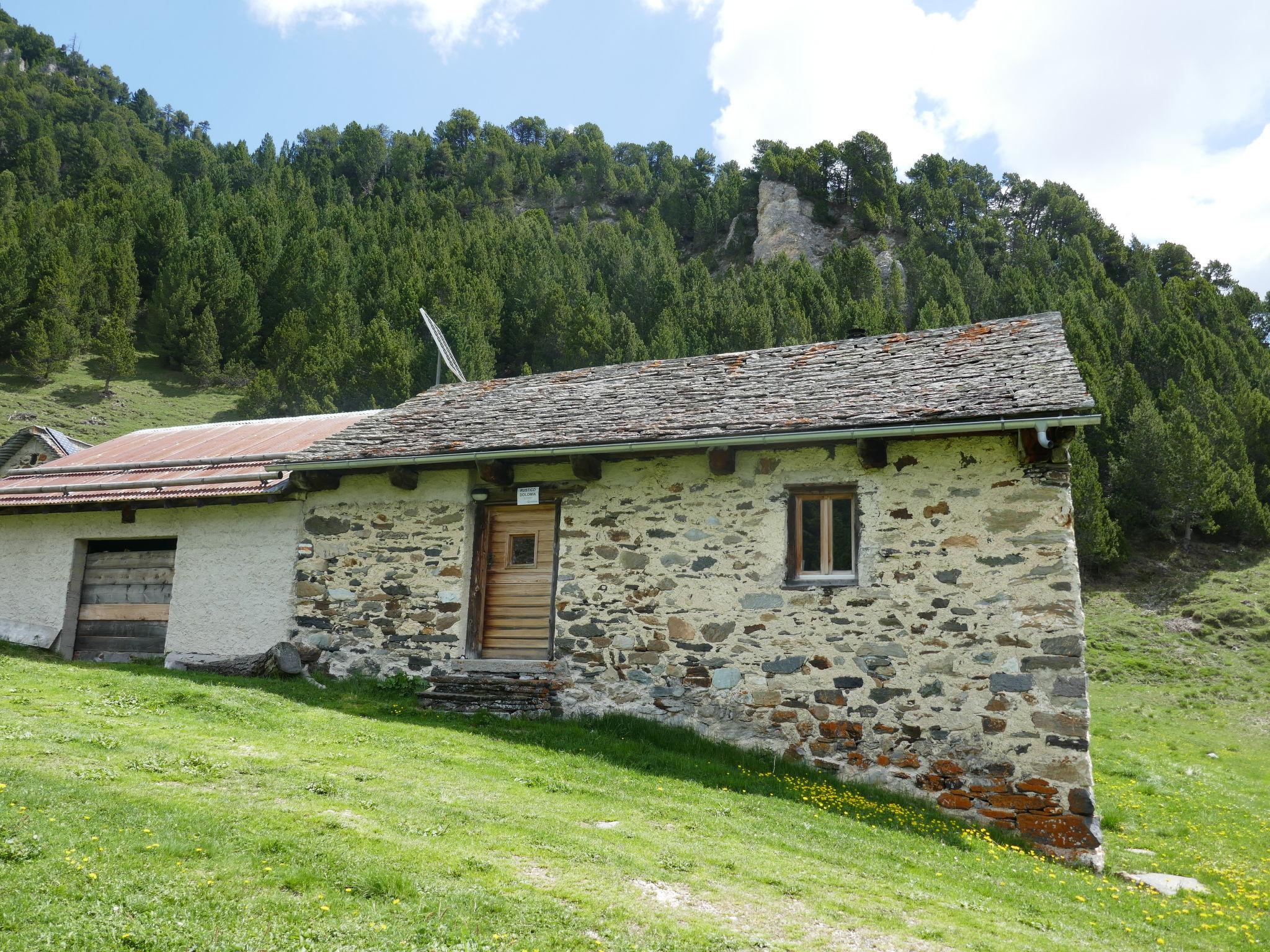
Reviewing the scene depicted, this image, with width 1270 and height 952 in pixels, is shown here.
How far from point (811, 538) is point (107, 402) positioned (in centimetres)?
3173

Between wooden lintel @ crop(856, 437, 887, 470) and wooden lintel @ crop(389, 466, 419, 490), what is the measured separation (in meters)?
5.10

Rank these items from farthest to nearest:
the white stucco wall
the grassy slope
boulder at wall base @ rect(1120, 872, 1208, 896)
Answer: the grassy slope → the white stucco wall → boulder at wall base @ rect(1120, 872, 1208, 896)

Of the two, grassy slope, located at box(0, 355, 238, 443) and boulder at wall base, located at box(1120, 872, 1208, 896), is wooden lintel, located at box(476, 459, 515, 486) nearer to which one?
boulder at wall base, located at box(1120, 872, 1208, 896)

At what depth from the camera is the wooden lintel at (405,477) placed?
10.5 metres

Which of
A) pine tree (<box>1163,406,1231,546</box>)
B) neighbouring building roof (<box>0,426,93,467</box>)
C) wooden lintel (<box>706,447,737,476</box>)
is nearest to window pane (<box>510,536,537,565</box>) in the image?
wooden lintel (<box>706,447,737,476</box>)

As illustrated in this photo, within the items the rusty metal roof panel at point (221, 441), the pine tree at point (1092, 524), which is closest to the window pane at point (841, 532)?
the rusty metal roof panel at point (221, 441)

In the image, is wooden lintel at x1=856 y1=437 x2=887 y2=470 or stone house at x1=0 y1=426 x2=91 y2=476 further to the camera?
stone house at x1=0 y1=426 x2=91 y2=476

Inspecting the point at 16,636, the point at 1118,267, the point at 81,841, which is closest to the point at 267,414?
the point at 16,636

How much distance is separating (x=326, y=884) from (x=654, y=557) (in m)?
5.59

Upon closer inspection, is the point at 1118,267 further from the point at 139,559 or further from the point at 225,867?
the point at 225,867

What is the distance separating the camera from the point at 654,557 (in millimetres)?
9492

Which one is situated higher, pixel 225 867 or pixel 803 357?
pixel 803 357

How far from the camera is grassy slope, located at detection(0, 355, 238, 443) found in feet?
101

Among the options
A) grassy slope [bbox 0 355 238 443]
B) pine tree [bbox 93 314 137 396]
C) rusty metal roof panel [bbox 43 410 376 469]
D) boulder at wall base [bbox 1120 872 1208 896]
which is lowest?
boulder at wall base [bbox 1120 872 1208 896]
